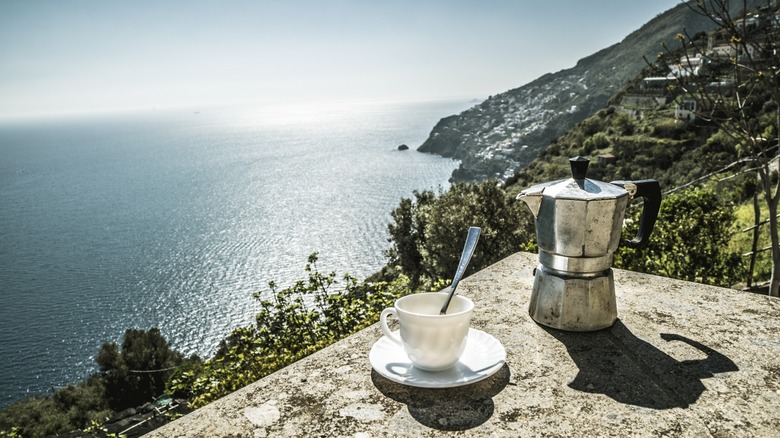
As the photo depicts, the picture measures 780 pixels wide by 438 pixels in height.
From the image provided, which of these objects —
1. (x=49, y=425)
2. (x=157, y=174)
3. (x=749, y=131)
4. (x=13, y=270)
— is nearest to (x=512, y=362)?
(x=749, y=131)

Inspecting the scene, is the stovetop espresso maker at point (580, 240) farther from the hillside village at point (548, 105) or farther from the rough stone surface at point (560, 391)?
the hillside village at point (548, 105)

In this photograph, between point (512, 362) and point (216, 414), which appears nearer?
point (216, 414)

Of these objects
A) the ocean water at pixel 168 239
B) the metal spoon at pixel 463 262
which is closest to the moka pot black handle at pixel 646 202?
the metal spoon at pixel 463 262

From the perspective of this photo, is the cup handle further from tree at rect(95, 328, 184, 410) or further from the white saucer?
tree at rect(95, 328, 184, 410)

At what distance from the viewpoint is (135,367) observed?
23.8 m

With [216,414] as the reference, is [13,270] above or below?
below

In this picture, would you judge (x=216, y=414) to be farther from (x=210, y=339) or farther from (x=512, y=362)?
(x=210, y=339)

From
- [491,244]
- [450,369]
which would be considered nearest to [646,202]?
[450,369]

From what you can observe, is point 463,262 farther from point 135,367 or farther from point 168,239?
point 168,239

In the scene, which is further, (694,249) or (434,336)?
(694,249)

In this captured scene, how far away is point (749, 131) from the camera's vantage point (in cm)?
292

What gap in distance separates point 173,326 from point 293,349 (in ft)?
117

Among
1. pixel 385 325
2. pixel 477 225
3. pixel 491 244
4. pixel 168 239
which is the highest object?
pixel 385 325

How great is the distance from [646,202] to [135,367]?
1072 inches
